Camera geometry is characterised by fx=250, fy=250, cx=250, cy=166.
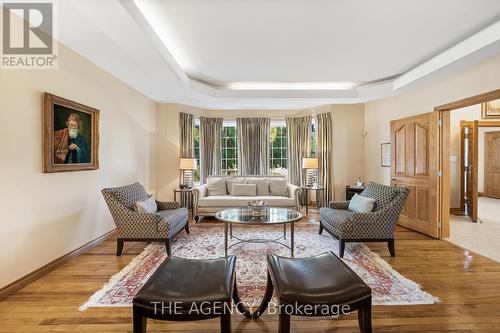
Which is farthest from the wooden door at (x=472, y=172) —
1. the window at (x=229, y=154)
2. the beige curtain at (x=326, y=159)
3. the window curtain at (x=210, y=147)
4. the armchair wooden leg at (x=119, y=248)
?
the armchair wooden leg at (x=119, y=248)

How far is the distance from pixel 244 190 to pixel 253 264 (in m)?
2.41

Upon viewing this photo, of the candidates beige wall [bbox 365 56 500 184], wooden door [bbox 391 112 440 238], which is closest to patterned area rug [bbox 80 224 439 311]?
wooden door [bbox 391 112 440 238]

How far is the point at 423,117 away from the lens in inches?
163

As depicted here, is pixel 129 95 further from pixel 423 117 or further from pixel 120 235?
pixel 423 117

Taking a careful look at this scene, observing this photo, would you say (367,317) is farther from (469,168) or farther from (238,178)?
(469,168)

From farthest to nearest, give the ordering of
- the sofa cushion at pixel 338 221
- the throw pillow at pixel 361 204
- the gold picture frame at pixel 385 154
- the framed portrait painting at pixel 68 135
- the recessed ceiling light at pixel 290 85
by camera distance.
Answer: the gold picture frame at pixel 385 154 → the recessed ceiling light at pixel 290 85 → the throw pillow at pixel 361 204 → the sofa cushion at pixel 338 221 → the framed portrait painting at pixel 68 135

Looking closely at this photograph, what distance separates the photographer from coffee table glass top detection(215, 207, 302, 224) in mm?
3214

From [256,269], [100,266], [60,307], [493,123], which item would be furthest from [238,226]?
[493,123]

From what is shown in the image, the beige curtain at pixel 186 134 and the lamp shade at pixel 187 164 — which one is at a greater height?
the beige curtain at pixel 186 134

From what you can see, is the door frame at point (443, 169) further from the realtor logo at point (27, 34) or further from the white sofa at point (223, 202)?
the realtor logo at point (27, 34)

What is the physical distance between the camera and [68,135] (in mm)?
3076

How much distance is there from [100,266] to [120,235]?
A: 0.43 metres

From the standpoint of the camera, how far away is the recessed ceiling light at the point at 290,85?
5.03 meters

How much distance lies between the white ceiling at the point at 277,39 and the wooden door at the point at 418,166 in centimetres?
75
